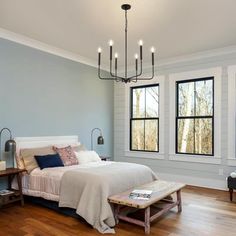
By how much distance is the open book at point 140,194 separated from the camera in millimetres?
2949

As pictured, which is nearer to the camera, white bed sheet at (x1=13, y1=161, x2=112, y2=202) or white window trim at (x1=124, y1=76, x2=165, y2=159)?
white bed sheet at (x1=13, y1=161, x2=112, y2=202)

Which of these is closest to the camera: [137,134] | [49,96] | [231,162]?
[231,162]

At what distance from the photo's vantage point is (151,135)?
5.81 metres

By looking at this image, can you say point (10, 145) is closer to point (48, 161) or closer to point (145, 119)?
point (48, 161)

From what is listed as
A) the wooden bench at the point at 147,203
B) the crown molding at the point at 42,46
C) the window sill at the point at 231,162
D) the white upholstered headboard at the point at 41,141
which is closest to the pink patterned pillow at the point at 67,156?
the white upholstered headboard at the point at 41,141

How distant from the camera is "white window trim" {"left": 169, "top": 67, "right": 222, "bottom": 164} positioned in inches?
188

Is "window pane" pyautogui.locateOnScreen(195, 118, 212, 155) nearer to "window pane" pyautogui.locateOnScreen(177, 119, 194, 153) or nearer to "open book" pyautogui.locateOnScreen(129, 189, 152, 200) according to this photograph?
"window pane" pyautogui.locateOnScreen(177, 119, 194, 153)

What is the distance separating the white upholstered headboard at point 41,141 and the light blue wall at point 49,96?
0.09 metres

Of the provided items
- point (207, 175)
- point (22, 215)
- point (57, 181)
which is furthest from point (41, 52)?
point (207, 175)

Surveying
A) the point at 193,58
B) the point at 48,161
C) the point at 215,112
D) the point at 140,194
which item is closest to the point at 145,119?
the point at 215,112

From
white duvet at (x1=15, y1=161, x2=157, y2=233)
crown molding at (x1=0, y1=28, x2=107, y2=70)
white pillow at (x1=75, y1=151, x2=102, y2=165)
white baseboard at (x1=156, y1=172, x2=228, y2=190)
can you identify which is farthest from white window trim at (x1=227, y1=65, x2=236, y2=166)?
crown molding at (x1=0, y1=28, x2=107, y2=70)

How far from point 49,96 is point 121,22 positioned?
209cm

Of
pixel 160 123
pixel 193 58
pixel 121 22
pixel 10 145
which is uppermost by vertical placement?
pixel 121 22

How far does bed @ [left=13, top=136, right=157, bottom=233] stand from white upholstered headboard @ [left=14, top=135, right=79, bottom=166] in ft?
0.06
